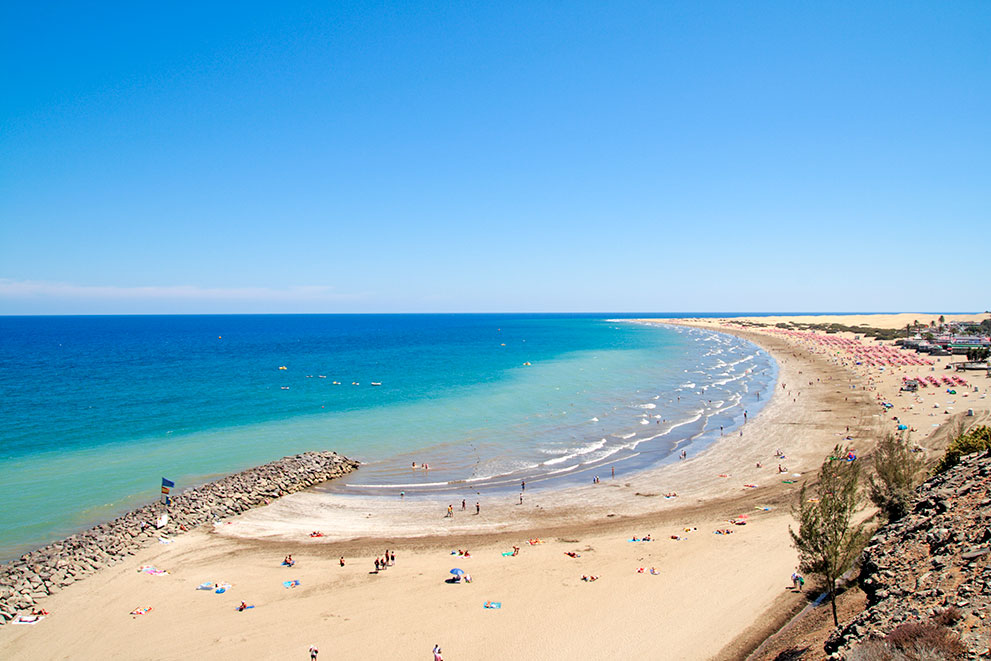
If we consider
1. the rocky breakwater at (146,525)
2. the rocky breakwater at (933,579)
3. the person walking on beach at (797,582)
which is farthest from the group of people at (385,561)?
the rocky breakwater at (933,579)

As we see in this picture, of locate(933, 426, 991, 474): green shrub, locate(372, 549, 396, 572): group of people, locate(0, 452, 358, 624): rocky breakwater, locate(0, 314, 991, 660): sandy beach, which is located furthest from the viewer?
locate(372, 549, 396, 572): group of people

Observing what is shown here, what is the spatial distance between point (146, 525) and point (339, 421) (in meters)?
25.1

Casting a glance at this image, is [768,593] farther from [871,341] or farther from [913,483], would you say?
[871,341]

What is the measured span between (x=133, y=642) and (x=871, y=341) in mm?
150044

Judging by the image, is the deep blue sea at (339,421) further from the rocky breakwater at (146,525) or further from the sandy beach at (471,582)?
the sandy beach at (471,582)

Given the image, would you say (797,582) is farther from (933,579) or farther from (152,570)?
(152,570)

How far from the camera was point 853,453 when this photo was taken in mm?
38969

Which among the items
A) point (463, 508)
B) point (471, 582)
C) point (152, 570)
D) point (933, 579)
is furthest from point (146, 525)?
point (933, 579)

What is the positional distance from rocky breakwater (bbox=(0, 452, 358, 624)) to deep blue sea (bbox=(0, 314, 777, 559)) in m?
2.32

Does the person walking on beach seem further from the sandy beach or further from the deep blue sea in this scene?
the deep blue sea

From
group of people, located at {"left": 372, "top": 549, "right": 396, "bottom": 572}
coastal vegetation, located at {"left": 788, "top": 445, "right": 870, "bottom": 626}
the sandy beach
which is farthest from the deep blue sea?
coastal vegetation, located at {"left": 788, "top": 445, "right": 870, "bottom": 626}

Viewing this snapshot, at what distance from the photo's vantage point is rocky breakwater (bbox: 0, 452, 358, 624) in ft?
71.4

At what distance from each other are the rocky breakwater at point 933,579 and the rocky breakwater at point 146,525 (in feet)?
97.8

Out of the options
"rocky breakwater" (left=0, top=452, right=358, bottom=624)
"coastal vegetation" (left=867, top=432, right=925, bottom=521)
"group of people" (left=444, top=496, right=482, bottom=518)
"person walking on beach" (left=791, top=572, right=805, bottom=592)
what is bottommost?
"group of people" (left=444, top=496, right=482, bottom=518)
